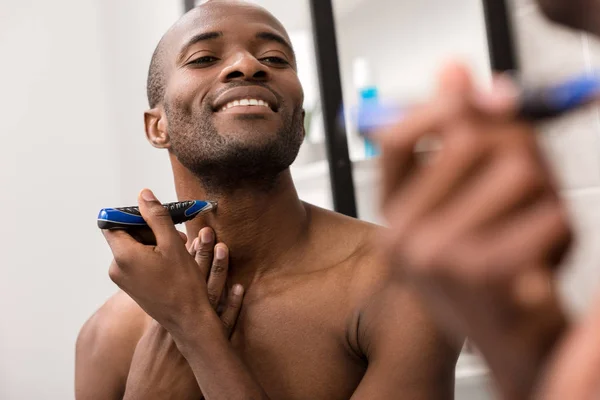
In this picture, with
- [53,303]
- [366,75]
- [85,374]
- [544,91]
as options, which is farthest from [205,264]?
[53,303]

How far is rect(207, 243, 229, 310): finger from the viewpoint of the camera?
0.96 metres

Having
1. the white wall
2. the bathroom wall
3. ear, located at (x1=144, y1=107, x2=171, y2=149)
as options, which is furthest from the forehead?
the white wall

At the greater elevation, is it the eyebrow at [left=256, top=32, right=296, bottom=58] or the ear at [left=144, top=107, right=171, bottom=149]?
the eyebrow at [left=256, top=32, right=296, bottom=58]

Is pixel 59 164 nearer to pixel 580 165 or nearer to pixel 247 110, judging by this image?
Answer: pixel 247 110

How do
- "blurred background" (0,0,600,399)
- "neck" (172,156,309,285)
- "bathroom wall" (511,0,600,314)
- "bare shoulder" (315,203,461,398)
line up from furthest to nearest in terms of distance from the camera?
"blurred background" (0,0,600,399)
"bathroom wall" (511,0,600,314)
"neck" (172,156,309,285)
"bare shoulder" (315,203,461,398)

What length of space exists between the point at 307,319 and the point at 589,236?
0.53 meters

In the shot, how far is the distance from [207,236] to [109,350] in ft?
0.84

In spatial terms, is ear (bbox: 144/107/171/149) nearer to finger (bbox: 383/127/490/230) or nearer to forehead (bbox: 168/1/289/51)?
forehead (bbox: 168/1/289/51)

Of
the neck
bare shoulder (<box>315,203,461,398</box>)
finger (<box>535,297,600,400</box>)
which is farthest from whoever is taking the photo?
the neck

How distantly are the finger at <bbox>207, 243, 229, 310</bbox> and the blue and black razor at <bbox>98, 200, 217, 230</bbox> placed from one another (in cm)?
7

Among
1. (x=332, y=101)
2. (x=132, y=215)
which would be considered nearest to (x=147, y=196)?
(x=132, y=215)

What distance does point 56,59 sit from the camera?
1.99m

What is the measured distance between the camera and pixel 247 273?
3.35ft

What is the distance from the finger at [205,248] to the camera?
100 cm
